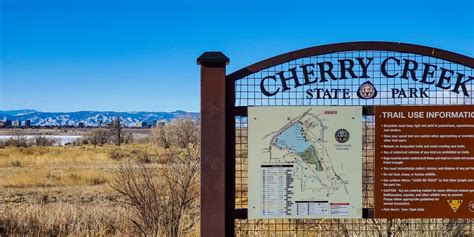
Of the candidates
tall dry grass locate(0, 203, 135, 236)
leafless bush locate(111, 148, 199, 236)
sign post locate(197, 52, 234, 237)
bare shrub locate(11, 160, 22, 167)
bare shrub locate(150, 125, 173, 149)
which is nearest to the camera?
sign post locate(197, 52, 234, 237)

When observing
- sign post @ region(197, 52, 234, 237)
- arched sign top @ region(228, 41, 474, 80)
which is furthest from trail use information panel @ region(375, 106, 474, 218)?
sign post @ region(197, 52, 234, 237)

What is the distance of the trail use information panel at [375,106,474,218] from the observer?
5.45 metres

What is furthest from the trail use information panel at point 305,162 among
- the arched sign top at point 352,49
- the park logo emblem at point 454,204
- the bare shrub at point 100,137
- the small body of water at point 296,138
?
the bare shrub at point 100,137

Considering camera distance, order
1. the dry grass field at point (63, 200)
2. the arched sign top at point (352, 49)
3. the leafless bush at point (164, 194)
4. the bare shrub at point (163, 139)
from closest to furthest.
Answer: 1. the arched sign top at point (352, 49)
2. the leafless bush at point (164, 194)
3. the dry grass field at point (63, 200)
4. the bare shrub at point (163, 139)

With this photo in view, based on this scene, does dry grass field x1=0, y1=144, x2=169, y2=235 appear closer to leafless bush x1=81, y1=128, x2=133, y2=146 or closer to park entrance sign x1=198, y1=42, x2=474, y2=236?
park entrance sign x1=198, y1=42, x2=474, y2=236

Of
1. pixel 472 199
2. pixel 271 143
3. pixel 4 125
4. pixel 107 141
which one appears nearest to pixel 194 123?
pixel 271 143

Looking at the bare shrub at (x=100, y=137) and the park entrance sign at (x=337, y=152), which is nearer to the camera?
the park entrance sign at (x=337, y=152)

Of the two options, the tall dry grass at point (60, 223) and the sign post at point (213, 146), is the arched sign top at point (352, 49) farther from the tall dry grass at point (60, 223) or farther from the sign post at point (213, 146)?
the tall dry grass at point (60, 223)

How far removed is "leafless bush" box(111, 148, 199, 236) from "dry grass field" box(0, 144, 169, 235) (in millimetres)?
322

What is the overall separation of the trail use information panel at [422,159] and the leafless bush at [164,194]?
332cm

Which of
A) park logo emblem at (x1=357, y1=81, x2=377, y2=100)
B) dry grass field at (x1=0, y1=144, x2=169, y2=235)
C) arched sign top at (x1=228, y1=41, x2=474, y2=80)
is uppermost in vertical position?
arched sign top at (x1=228, y1=41, x2=474, y2=80)

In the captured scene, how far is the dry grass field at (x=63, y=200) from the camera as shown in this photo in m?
8.20

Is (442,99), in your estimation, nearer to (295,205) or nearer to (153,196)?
(295,205)

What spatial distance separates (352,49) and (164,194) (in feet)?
13.2
